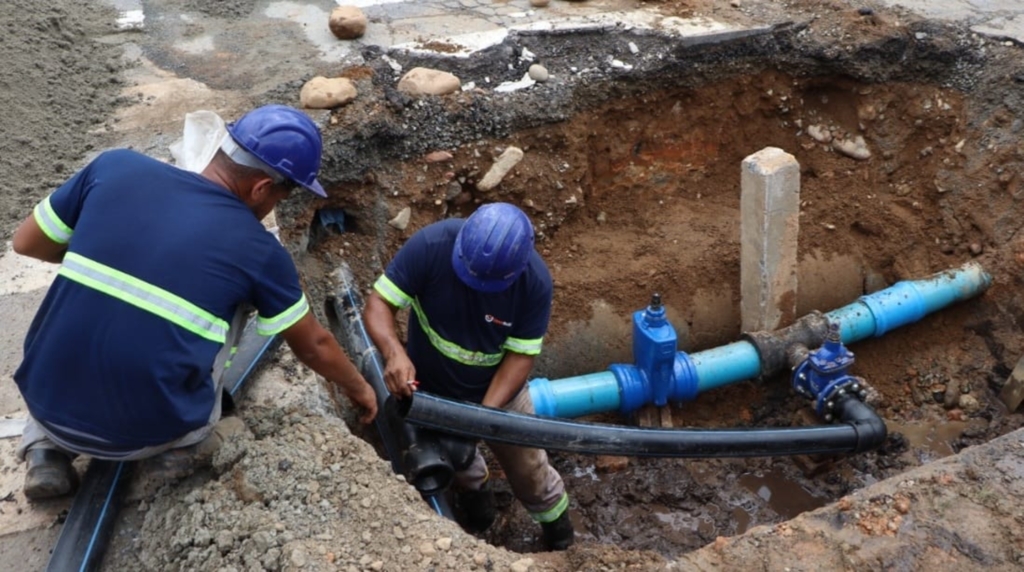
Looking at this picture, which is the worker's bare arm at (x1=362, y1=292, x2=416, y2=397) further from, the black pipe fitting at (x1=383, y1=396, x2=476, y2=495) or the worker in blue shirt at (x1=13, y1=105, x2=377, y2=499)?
the worker in blue shirt at (x1=13, y1=105, x2=377, y2=499)

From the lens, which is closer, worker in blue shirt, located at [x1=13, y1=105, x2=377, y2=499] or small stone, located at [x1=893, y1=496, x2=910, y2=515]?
worker in blue shirt, located at [x1=13, y1=105, x2=377, y2=499]

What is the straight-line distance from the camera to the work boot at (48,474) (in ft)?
9.29

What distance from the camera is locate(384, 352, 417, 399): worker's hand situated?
3379 millimetres

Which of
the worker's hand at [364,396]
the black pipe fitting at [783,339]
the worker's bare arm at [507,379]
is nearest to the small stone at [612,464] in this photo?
the black pipe fitting at [783,339]

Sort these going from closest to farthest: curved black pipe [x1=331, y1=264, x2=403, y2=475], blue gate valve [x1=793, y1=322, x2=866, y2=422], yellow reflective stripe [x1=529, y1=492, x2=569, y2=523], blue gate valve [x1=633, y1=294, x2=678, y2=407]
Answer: curved black pipe [x1=331, y1=264, x2=403, y2=475], yellow reflective stripe [x1=529, y1=492, x2=569, y2=523], blue gate valve [x1=633, y1=294, x2=678, y2=407], blue gate valve [x1=793, y1=322, x2=866, y2=422]

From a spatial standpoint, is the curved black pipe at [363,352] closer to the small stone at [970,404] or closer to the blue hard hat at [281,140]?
the blue hard hat at [281,140]

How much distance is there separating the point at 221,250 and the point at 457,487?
83.5 inches

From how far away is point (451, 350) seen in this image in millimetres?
3561

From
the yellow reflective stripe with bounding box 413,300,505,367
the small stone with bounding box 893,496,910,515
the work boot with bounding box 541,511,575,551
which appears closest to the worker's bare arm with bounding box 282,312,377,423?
the yellow reflective stripe with bounding box 413,300,505,367

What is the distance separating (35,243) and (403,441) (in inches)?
65.8

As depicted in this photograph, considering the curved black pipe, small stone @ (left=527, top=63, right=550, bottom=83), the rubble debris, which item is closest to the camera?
the curved black pipe

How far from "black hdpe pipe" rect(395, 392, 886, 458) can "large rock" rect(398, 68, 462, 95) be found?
7.45ft

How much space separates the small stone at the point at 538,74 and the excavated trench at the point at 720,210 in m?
0.11

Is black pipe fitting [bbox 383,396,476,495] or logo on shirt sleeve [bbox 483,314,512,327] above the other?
logo on shirt sleeve [bbox 483,314,512,327]
